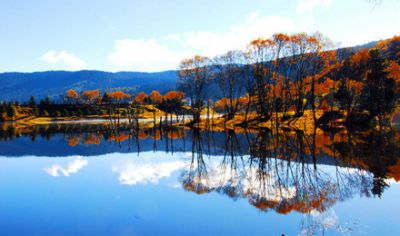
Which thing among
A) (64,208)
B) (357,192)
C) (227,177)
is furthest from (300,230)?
(64,208)

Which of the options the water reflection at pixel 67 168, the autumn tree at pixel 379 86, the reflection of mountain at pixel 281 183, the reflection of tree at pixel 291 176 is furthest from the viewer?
the autumn tree at pixel 379 86

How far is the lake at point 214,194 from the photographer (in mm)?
13453

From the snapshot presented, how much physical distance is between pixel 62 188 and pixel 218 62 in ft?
211

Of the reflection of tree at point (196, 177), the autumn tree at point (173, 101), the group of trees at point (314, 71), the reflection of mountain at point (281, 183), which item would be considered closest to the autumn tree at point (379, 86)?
the group of trees at point (314, 71)

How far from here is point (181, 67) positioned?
8219 centimetres

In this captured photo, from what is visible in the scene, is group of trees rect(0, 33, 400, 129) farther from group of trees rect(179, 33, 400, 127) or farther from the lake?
the lake

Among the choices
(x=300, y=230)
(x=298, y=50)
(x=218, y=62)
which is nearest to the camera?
(x=300, y=230)

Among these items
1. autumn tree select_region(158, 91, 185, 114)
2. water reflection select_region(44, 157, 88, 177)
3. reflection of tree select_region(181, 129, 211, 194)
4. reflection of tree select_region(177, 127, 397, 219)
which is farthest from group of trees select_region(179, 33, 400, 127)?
autumn tree select_region(158, 91, 185, 114)

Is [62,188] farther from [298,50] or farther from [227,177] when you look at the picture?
[298,50]

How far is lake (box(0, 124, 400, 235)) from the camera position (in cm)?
1345

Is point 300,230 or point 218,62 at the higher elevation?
point 218,62

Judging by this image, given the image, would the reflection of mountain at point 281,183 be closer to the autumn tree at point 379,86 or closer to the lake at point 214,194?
the lake at point 214,194

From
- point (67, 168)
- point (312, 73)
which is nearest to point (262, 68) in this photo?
point (312, 73)

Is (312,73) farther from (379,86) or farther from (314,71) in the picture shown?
(379,86)
